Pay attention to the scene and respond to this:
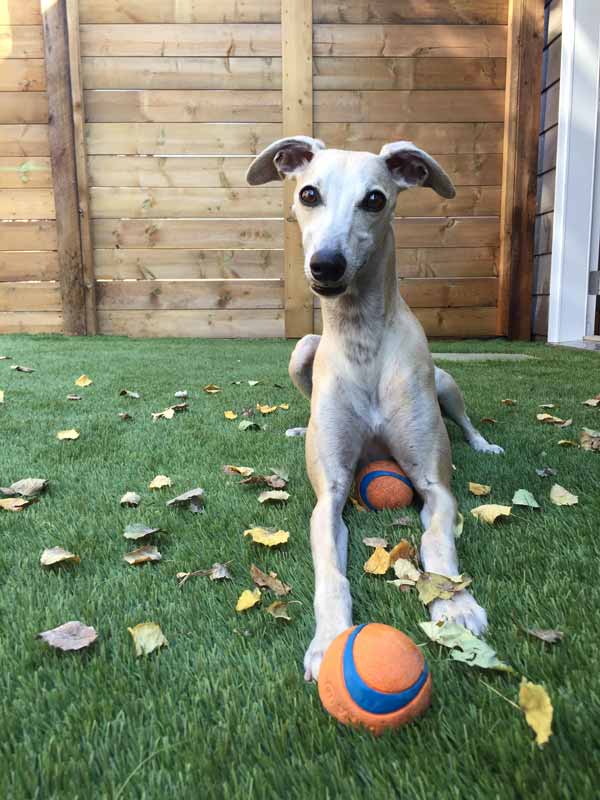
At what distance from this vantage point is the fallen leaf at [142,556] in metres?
1.67

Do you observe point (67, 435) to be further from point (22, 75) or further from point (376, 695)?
point (22, 75)

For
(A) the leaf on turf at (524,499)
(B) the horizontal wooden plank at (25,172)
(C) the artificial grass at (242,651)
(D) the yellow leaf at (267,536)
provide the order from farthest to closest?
1. (B) the horizontal wooden plank at (25,172)
2. (A) the leaf on turf at (524,499)
3. (D) the yellow leaf at (267,536)
4. (C) the artificial grass at (242,651)

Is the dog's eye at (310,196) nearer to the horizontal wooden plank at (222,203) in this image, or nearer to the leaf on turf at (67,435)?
the leaf on turf at (67,435)

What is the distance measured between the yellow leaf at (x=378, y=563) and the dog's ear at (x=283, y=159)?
166 centimetres

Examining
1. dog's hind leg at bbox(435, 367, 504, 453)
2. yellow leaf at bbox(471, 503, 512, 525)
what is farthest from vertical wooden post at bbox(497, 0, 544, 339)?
yellow leaf at bbox(471, 503, 512, 525)

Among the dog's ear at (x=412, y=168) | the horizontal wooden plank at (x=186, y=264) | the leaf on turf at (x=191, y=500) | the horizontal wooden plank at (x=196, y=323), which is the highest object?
the dog's ear at (x=412, y=168)

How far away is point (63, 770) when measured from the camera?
939 mm

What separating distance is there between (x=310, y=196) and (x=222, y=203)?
5640mm

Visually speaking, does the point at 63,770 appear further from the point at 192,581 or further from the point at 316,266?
the point at 316,266

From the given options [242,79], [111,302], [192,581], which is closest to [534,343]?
[242,79]

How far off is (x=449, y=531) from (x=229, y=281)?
6197 millimetres

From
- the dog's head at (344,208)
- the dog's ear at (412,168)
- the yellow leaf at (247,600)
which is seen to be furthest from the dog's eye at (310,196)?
the yellow leaf at (247,600)

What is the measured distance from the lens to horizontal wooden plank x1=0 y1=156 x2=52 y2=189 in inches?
287

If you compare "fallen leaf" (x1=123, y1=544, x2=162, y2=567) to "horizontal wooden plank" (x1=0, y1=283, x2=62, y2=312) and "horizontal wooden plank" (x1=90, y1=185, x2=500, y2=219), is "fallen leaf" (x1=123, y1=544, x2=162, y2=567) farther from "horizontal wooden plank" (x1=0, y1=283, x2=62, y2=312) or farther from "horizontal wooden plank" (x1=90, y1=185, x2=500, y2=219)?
"horizontal wooden plank" (x1=0, y1=283, x2=62, y2=312)
